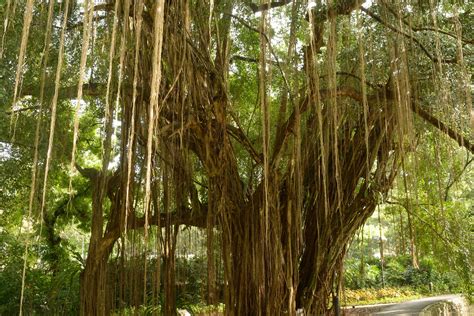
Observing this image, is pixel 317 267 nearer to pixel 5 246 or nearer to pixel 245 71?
pixel 245 71

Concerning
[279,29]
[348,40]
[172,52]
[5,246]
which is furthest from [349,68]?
[5,246]

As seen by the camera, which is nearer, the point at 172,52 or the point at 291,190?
the point at 172,52

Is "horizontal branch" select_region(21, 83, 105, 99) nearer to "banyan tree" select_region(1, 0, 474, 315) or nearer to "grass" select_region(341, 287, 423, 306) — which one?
"banyan tree" select_region(1, 0, 474, 315)

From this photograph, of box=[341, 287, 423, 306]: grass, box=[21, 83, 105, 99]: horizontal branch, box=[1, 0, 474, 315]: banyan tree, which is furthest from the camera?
box=[341, 287, 423, 306]: grass

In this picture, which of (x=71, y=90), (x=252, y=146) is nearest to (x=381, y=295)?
(x=252, y=146)

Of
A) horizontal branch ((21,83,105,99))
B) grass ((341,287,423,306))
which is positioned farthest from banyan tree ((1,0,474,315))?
grass ((341,287,423,306))

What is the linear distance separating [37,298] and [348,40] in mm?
4259

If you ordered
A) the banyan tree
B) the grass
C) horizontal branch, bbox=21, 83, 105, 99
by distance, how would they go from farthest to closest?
1. the grass
2. horizontal branch, bbox=21, 83, 105, 99
3. the banyan tree

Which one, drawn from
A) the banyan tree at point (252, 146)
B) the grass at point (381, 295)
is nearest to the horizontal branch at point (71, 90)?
the banyan tree at point (252, 146)

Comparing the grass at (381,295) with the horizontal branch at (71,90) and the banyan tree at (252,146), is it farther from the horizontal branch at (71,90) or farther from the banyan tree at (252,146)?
the horizontal branch at (71,90)

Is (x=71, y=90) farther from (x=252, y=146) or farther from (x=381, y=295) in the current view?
(x=381, y=295)

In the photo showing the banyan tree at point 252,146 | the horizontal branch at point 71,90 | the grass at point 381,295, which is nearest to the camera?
the banyan tree at point 252,146

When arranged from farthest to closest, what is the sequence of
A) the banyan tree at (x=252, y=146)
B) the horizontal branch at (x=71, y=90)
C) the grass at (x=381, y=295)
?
the grass at (x=381, y=295) < the horizontal branch at (x=71, y=90) < the banyan tree at (x=252, y=146)

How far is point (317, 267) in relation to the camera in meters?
3.53
